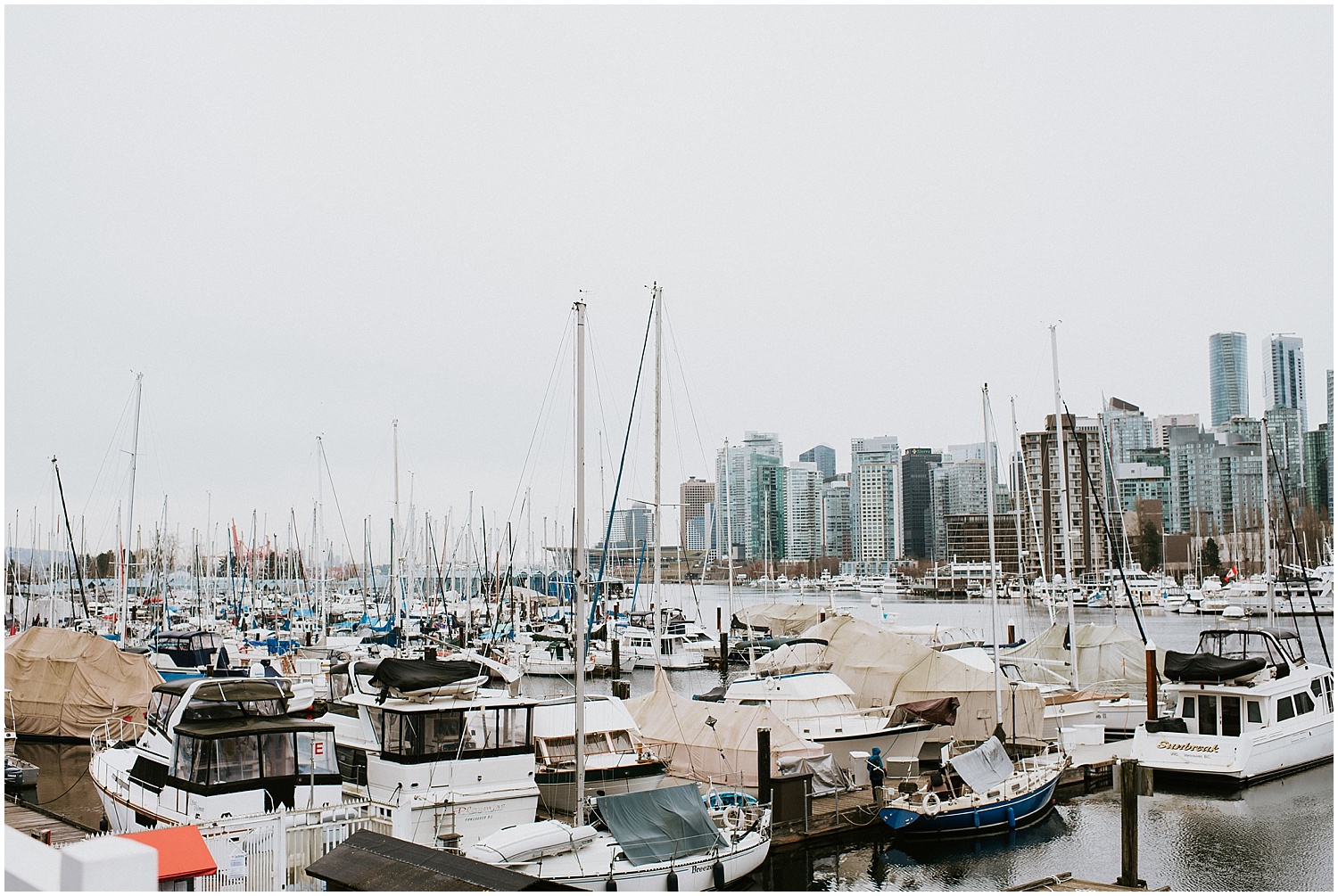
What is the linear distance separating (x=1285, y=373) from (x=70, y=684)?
157678mm

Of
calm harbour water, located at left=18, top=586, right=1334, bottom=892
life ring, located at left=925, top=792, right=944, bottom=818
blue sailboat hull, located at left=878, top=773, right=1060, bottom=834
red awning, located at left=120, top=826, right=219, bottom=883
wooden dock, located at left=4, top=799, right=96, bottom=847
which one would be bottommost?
calm harbour water, located at left=18, top=586, right=1334, bottom=892

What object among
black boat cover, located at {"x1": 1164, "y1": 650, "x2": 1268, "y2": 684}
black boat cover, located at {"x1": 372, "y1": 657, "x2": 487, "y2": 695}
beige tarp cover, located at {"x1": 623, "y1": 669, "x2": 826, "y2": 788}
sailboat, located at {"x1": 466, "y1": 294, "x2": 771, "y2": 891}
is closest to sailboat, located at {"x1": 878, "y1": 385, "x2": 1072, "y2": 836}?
beige tarp cover, located at {"x1": 623, "y1": 669, "x2": 826, "y2": 788}

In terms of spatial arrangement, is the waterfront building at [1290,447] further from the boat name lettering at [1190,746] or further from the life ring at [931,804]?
the life ring at [931,804]

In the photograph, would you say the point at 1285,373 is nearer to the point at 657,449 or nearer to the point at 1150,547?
the point at 1150,547

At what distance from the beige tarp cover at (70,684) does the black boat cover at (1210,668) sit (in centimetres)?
2893

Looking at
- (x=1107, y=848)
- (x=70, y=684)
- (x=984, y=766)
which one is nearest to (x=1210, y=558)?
(x=1107, y=848)

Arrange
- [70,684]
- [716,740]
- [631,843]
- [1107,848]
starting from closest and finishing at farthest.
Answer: [631,843] → [1107,848] → [716,740] → [70,684]

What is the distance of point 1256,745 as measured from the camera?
26.4 meters

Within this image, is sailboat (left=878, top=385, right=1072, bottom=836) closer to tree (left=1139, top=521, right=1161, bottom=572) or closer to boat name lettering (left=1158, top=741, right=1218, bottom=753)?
boat name lettering (left=1158, top=741, right=1218, bottom=753)

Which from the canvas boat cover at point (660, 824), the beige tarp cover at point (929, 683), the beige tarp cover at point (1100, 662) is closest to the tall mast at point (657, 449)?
the beige tarp cover at point (929, 683)

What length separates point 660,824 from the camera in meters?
16.9

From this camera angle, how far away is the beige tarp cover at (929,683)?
28.9 meters

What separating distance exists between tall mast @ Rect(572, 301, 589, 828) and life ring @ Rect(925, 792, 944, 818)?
23.7 ft

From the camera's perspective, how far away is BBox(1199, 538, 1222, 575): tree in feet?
484
